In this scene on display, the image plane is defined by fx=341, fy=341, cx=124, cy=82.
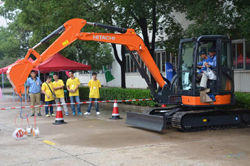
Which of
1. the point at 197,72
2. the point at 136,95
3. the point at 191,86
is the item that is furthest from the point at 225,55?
the point at 136,95

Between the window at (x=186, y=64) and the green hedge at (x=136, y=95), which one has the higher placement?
the window at (x=186, y=64)

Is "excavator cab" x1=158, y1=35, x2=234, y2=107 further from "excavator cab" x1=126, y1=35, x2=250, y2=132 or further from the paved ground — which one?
the paved ground

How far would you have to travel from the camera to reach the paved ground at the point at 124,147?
6.88 metres

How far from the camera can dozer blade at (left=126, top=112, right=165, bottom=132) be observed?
9846 millimetres

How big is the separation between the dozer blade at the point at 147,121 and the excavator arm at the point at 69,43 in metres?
1.37

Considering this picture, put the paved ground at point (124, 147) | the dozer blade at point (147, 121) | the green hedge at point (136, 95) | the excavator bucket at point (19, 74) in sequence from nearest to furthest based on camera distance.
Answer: the paved ground at point (124, 147) → the excavator bucket at point (19, 74) → the dozer blade at point (147, 121) → the green hedge at point (136, 95)

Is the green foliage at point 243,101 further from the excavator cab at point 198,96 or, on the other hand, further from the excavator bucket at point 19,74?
the excavator bucket at point 19,74

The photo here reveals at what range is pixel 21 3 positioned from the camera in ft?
68.2

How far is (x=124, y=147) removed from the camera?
26.8ft

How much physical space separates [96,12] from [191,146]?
10.3 metres

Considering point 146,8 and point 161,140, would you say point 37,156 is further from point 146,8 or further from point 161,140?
point 146,8

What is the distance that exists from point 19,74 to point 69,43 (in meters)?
1.90

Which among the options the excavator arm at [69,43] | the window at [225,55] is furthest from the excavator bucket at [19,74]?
Answer: the window at [225,55]

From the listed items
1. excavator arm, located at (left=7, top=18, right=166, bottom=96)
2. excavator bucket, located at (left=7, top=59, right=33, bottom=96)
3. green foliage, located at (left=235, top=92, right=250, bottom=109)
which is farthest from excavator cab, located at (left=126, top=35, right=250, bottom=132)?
excavator bucket, located at (left=7, top=59, right=33, bottom=96)
